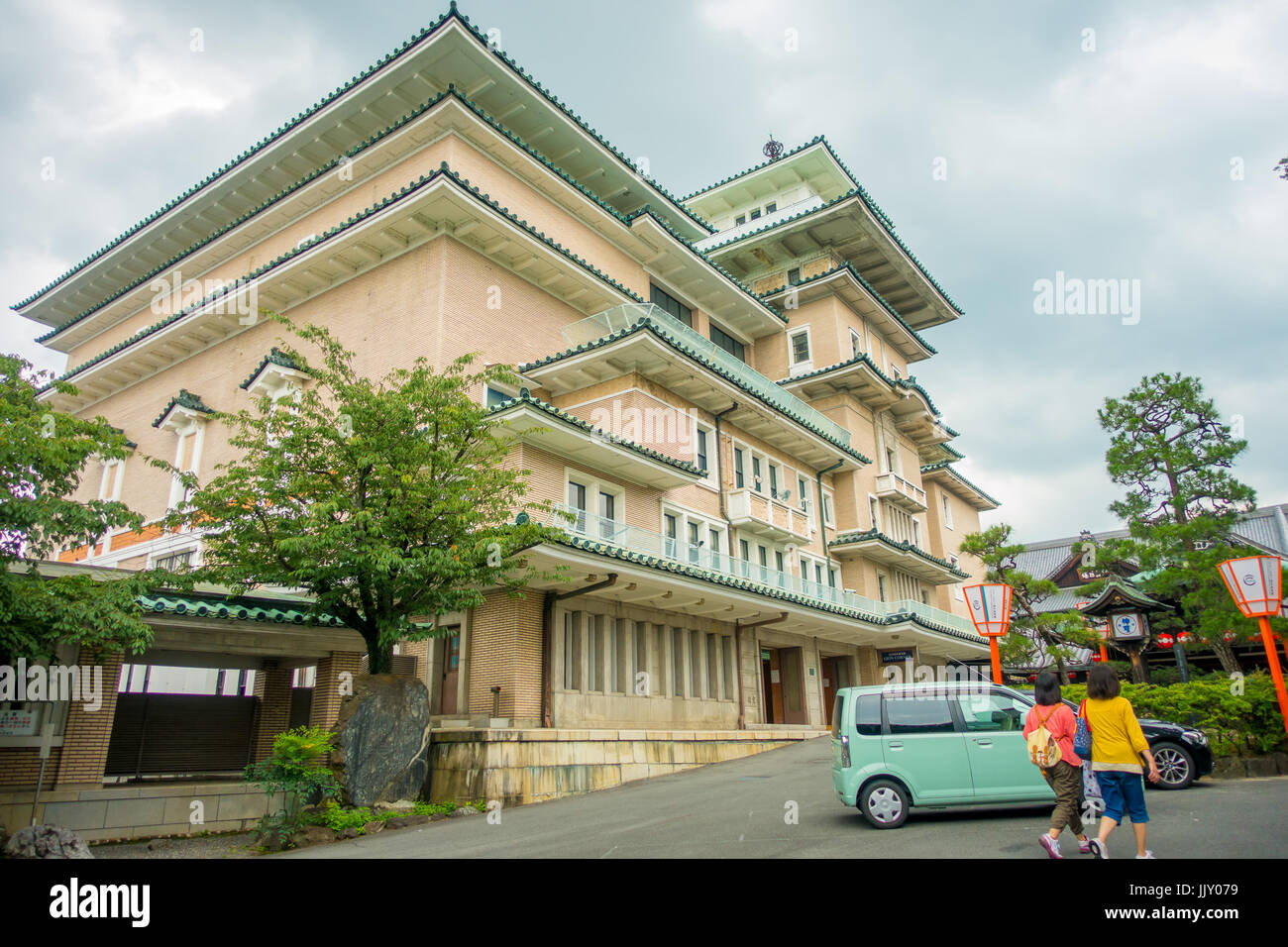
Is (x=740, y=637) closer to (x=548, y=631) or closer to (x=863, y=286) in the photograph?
(x=548, y=631)

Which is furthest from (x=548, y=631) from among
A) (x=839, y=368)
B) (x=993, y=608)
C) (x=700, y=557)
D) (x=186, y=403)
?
(x=839, y=368)

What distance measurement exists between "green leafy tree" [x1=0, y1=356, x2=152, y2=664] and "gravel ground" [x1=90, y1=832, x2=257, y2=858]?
2707 millimetres

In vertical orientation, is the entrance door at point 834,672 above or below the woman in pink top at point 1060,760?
above

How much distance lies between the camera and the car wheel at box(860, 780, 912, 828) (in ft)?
32.2

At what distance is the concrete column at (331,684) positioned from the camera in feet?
48.4

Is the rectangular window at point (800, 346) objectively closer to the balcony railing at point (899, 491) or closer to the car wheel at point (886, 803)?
the balcony railing at point (899, 491)

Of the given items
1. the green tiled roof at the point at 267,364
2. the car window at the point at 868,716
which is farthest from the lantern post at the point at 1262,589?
the green tiled roof at the point at 267,364

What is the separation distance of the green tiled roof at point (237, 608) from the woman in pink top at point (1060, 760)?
11093 mm

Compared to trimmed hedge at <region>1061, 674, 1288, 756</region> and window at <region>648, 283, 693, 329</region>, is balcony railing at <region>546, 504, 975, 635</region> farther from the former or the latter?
trimmed hedge at <region>1061, 674, 1288, 756</region>

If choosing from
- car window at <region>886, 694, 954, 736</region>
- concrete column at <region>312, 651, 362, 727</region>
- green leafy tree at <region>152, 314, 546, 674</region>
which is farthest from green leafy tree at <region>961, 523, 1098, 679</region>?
concrete column at <region>312, 651, 362, 727</region>

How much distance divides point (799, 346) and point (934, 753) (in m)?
28.6

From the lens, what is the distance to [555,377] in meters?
23.6
